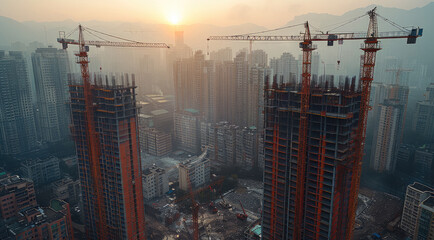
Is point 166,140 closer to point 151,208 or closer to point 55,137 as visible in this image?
point 151,208

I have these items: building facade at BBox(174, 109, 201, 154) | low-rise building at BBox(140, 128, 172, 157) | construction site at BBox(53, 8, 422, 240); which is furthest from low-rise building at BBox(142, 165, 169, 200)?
building facade at BBox(174, 109, 201, 154)

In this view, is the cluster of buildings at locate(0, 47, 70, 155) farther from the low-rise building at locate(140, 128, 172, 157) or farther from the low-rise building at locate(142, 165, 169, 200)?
the low-rise building at locate(142, 165, 169, 200)

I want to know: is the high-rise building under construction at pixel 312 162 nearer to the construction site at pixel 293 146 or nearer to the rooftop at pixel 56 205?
the construction site at pixel 293 146

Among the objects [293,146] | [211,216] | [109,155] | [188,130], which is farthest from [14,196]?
[293,146]

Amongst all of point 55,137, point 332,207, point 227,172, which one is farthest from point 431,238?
point 55,137

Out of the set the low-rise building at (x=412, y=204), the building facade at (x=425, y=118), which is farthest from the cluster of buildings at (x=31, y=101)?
the building facade at (x=425, y=118)

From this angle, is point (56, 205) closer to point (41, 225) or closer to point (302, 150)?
point (41, 225)

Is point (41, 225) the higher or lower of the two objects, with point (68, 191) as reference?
higher
